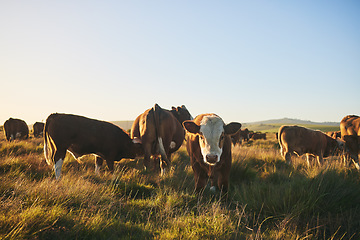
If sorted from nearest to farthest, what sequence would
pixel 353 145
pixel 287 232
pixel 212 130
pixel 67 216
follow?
pixel 67 216 → pixel 287 232 → pixel 212 130 → pixel 353 145

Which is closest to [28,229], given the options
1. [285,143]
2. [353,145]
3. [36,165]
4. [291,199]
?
[291,199]

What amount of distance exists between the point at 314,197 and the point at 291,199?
384 millimetres

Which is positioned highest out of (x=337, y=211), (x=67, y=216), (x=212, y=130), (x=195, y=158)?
(x=212, y=130)

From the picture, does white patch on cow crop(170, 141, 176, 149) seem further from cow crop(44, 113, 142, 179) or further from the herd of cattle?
cow crop(44, 113, 142, 179)

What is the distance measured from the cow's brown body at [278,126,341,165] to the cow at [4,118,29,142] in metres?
20.3

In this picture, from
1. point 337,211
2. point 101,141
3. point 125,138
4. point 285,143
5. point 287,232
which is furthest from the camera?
point 285,143

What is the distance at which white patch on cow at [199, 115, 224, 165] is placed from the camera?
4.33 meters

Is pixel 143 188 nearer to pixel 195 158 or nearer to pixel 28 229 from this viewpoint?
pixel 195 158

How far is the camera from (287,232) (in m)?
3.17

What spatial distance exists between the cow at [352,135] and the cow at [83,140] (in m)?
9.12

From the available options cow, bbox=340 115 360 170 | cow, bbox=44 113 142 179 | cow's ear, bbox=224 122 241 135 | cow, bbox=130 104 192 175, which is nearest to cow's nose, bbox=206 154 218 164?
cow's ear, bbox=224 122 241 135

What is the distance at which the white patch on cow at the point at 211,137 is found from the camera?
4.33 m

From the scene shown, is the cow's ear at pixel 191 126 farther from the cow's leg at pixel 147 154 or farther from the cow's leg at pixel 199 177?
the cow's leg at pixel 147 154

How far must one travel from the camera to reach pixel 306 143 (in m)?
10.9
